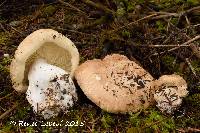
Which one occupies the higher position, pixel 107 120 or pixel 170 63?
pixel 170 63

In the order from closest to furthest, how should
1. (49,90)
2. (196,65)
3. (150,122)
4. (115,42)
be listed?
(150,122) < (49,90) < (196,65) < (115,42)

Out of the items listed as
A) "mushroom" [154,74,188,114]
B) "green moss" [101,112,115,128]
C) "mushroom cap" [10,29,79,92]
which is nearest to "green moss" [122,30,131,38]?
"mushroom cap" [10,29,79,92]

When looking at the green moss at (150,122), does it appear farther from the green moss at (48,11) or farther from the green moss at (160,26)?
the green moss at (48,11)

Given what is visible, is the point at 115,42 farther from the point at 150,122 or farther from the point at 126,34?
the point at 150,122

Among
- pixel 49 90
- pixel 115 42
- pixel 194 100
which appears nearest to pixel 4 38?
pixel 115 42

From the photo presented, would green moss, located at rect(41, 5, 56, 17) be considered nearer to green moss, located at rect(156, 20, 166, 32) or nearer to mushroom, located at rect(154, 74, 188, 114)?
green moss, located at rect(156, 20, 166, 32)

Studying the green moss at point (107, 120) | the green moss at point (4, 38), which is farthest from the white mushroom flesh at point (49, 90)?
the green moss at point (4, 38)

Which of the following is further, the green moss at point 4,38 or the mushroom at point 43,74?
the green moss at point 4,38
